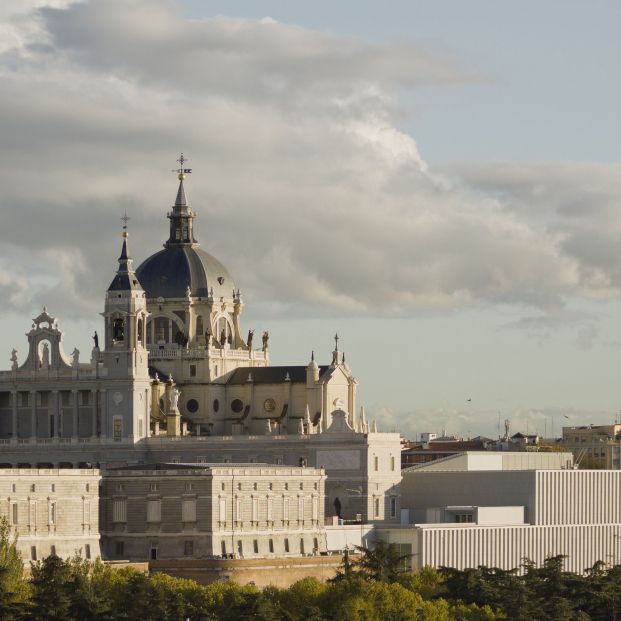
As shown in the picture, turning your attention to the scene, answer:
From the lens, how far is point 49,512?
19575 centimetres

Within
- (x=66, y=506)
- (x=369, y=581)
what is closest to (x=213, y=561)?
(x=66, y=506)

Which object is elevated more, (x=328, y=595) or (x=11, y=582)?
(x=11, y=582)

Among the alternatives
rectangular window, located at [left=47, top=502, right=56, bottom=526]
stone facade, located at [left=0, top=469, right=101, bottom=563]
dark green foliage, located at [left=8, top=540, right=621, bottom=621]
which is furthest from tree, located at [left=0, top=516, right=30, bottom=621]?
rectangular window, located at [left=47, top=502, right=56, bottom=526]

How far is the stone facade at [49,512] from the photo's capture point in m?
192

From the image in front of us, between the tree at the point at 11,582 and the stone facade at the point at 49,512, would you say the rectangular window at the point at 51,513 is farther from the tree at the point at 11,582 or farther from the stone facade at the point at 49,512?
the tree at the point at 11,582

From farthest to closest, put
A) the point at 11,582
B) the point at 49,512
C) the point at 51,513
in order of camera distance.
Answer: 1. the point at 51,513
2. the point at 49,512
3. the point at 11,582

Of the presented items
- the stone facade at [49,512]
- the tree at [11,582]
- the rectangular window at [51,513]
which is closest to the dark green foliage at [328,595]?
the tree at [11,582]

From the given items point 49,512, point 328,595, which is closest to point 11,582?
point 328,595

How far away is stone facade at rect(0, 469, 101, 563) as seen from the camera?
631 ft

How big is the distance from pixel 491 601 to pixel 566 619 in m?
5.87

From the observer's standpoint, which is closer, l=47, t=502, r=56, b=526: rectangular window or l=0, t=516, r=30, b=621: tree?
l=0, t=516, r=30, b=621: tree

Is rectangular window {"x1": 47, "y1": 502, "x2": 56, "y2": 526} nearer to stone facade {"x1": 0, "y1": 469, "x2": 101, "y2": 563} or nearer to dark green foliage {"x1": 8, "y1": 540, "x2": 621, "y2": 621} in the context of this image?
A: stone facade {"x1": 0, "y1": 469, "x2": 101, "y2": 563}

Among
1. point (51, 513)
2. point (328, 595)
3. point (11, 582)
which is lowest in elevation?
point (328, 595)

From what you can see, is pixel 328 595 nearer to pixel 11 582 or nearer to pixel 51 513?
pixel 11 582
